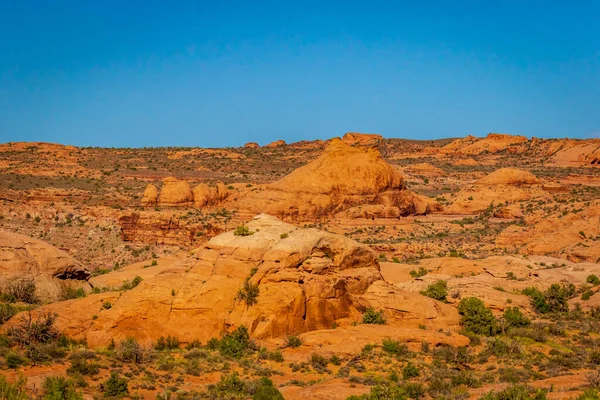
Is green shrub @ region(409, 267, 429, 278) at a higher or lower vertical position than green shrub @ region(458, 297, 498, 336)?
higher

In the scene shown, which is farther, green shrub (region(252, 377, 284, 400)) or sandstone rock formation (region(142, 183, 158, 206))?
sandstone rock formation (region(142, 183, 158, 206))

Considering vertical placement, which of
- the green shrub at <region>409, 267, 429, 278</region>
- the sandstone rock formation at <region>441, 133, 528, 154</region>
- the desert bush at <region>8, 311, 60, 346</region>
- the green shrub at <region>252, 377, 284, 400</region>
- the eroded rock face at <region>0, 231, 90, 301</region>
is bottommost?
the green shrub at <region>252, 377, 284, 400</region>

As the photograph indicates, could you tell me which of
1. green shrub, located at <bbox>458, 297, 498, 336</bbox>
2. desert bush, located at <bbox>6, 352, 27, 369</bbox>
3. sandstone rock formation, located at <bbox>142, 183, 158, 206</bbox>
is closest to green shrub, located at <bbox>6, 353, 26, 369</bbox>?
desert bush, located at <bbox>6, 352, 27, 369</bbox>

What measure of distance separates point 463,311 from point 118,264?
27556mm

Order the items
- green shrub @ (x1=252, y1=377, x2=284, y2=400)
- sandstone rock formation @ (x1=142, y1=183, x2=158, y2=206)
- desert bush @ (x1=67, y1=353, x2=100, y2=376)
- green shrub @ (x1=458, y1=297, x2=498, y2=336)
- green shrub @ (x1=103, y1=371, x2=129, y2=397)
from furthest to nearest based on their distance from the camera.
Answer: sandstone rock formation @ (x1=142, y1=183, x2=158, y2=206)
green shrub @ (x1=458, y1=297, x2=498, y2=336)
desert bush @ (x1=67, y1=353, x2=100, y2=376)
green shrub @ (x1=103, y1=371, x2=129, y2=397)
green shrub @ (x1=252, y1=377, x2=284, y2=400)

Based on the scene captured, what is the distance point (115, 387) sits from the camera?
60.0 ft

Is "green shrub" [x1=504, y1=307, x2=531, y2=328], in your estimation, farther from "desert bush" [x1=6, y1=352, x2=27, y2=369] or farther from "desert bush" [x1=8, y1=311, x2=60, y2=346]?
"desert bush" [x1=6, y1=352, x2=27, y2=369]

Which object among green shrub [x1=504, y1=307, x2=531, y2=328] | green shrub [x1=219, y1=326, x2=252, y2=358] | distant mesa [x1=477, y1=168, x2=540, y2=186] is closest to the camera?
green shrub [x1=219, y1=326, x2=252, y2=358]

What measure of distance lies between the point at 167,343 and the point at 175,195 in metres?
35.5

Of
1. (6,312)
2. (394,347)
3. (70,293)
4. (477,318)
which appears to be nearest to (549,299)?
(477,318)

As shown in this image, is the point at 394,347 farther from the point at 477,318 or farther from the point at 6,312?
the point at 6,312

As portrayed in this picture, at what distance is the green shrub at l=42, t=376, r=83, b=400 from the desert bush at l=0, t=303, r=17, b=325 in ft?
17.8

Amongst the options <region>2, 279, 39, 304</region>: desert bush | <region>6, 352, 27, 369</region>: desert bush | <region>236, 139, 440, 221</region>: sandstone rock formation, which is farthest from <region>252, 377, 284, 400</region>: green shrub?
<region>236, 139, 440, 221</region>: sandstone rock formation

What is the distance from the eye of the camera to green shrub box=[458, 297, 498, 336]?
26828 mm
